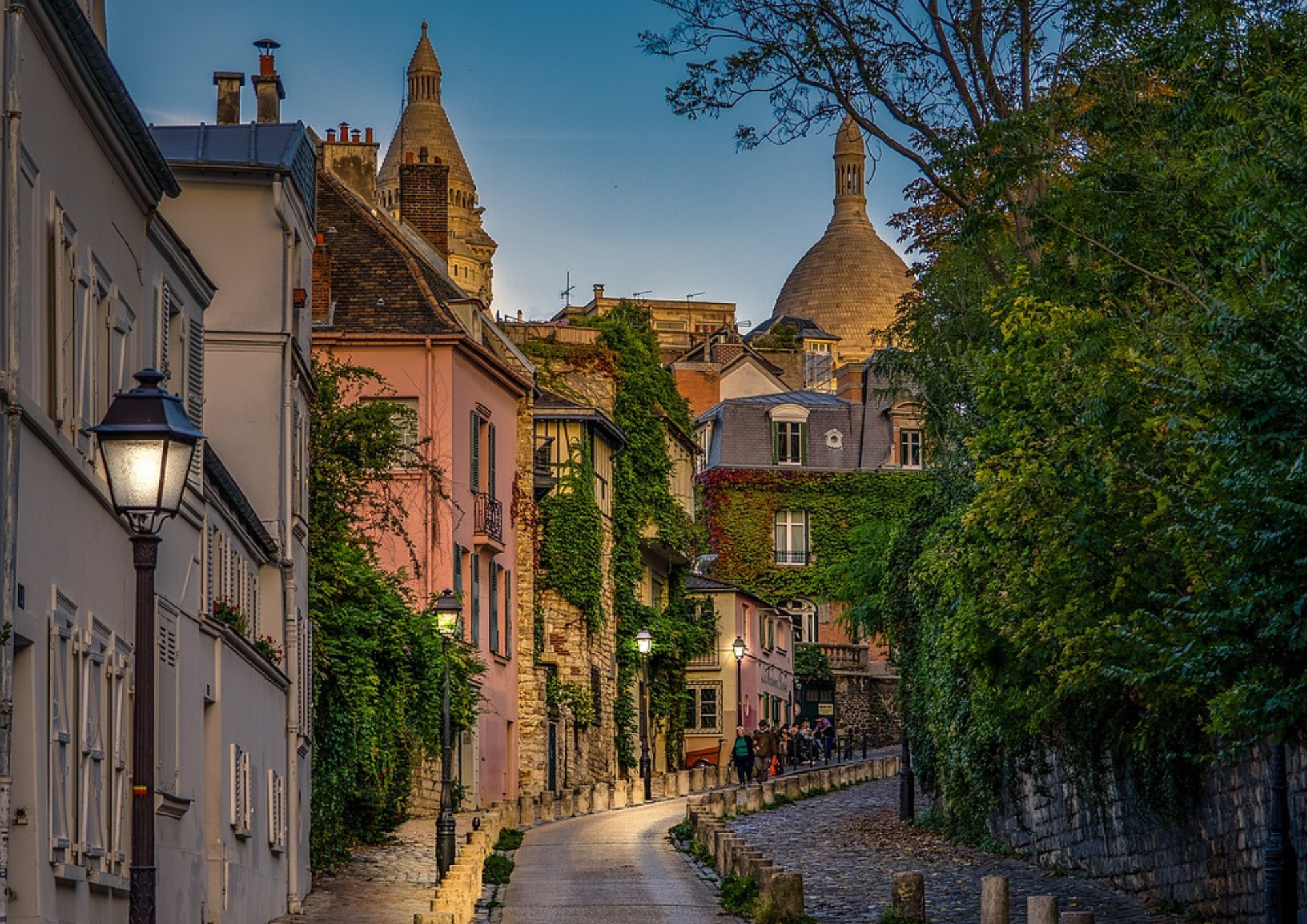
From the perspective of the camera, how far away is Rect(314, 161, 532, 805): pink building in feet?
134

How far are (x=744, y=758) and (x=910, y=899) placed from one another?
100 feet

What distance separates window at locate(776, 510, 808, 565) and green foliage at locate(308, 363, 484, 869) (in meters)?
46.6

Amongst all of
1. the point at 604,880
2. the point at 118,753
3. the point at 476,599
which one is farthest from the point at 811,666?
the point at 118,753

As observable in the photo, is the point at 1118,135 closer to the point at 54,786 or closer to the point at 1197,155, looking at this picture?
the point at 1197,155

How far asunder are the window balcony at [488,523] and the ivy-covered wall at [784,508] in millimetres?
33605

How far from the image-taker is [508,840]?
113 ft

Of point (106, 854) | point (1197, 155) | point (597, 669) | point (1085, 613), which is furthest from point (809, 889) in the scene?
point (597, 669)

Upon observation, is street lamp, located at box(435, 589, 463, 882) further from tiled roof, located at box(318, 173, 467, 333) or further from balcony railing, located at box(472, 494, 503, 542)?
balcony railing, located at box(472, 494, 503, 542)

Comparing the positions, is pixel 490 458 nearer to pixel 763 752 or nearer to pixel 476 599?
pixel 476 599

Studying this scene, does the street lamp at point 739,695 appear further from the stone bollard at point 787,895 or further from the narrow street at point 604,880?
the stone bollard at point 787,895

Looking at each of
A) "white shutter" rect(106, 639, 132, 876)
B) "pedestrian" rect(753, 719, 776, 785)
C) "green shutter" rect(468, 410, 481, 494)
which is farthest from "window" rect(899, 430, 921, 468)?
"white shutter" rect(106, 639, 132, 876)

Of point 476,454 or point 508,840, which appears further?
point 476,454

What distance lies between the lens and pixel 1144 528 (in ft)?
62.8

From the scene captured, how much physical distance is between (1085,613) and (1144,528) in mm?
995
